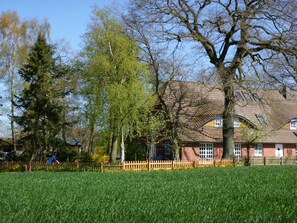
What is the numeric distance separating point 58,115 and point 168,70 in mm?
10566

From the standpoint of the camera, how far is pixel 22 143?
124ft

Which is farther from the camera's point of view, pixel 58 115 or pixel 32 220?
pixel 58 115

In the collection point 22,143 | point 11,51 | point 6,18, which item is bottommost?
point 22,143

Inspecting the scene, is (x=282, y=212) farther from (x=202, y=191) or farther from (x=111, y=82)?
(x=111, y=82)

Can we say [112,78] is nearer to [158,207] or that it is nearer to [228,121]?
[228,121]

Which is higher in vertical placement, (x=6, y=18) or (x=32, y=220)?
(x=6, y=18)

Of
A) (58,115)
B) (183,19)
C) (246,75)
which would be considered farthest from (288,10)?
(58,115)

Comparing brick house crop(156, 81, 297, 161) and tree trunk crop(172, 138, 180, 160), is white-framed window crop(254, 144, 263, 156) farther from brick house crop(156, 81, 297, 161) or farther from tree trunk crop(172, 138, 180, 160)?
tree trunk crop(172, 138, 180, 160)

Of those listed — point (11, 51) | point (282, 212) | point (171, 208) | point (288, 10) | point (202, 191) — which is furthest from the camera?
point (11, 51)

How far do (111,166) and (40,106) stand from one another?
10.4 meters

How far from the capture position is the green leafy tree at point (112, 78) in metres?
34.6

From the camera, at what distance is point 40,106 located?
36750 millimetres

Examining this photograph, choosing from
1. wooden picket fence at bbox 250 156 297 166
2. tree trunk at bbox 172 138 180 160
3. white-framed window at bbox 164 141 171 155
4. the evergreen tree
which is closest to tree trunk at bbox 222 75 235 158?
wooden picket fence at bbox 250 156 297 166

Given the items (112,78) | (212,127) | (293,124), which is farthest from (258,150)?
(112,78)
